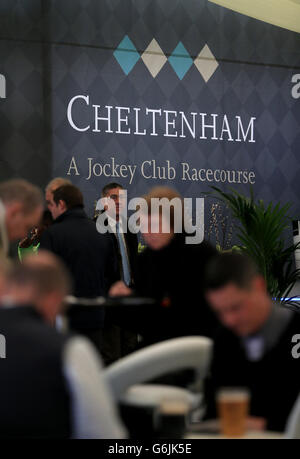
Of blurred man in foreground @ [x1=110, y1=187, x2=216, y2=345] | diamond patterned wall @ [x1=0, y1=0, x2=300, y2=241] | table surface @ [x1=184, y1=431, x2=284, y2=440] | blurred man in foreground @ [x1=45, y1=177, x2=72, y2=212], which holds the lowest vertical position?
table surface @ [x1=184, y1=431, x2=284, y2=440]

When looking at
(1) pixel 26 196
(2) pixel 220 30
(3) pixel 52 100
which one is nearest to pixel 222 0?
(2) pixel 220 30

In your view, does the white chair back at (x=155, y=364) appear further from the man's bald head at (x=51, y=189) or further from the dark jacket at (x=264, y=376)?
the man's bald head at (x=51, y=189)

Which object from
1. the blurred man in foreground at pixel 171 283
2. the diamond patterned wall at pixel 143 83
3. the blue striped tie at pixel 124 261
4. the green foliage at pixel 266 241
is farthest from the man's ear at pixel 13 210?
the diamond patterned wall at pixel 143 83

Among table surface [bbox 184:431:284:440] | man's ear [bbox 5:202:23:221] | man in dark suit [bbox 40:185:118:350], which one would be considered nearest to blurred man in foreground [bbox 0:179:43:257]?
man's ear [bbox 5:202:23:221]

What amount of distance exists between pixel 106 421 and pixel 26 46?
6.29 meters

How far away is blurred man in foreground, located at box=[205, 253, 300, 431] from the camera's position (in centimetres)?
180

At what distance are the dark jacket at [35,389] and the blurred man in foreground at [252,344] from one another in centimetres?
45

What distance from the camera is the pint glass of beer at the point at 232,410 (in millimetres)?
1535

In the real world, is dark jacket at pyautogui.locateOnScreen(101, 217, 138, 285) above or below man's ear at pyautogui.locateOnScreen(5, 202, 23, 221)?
below

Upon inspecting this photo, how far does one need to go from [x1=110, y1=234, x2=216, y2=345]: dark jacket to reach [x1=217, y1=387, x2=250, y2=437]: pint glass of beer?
114 centimetres

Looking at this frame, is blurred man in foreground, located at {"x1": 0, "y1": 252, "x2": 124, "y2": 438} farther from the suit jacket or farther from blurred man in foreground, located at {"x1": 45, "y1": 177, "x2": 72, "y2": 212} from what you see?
the suit jacket

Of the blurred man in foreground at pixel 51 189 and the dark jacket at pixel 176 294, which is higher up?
the blurred man in foreground at pixel 51 189

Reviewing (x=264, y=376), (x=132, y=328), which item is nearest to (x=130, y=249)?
(x=132, y=328)

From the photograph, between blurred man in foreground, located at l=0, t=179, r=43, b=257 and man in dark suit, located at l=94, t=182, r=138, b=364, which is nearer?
blurred man in foreground, located at l=0, t=179, r=43, b=257
